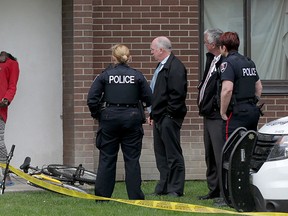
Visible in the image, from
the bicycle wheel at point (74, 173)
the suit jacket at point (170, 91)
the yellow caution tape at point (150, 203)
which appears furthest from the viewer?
the bicycle wheel at point (74, 173)

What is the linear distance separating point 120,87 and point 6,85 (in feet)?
9.17

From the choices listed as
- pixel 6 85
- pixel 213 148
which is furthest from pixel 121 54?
pixel 6 85

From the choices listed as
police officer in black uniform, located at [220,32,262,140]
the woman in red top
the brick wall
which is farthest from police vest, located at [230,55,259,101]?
the woman in red top

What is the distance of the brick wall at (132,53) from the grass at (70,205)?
44.0 inches

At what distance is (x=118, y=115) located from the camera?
9617mm

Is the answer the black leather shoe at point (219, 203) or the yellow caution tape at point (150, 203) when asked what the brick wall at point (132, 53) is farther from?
the black leather shoe at point (219, 203)

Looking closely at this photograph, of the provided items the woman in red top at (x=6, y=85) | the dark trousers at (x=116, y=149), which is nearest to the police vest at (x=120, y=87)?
the dark trousers at (x=116, y=149)

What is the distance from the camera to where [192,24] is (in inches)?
498

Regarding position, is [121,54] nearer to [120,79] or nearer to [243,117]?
[120,79]

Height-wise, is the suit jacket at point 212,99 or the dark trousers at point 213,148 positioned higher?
the suit jacket at point 212,99

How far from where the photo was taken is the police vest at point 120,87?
9.65 metres

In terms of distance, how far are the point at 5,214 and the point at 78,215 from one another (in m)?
0.79

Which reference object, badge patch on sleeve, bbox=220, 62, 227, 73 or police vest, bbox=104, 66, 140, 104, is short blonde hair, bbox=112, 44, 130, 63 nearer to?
police vest, bbox=104, 66, 140, 104

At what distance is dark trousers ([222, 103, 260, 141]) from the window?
3.16 metres
